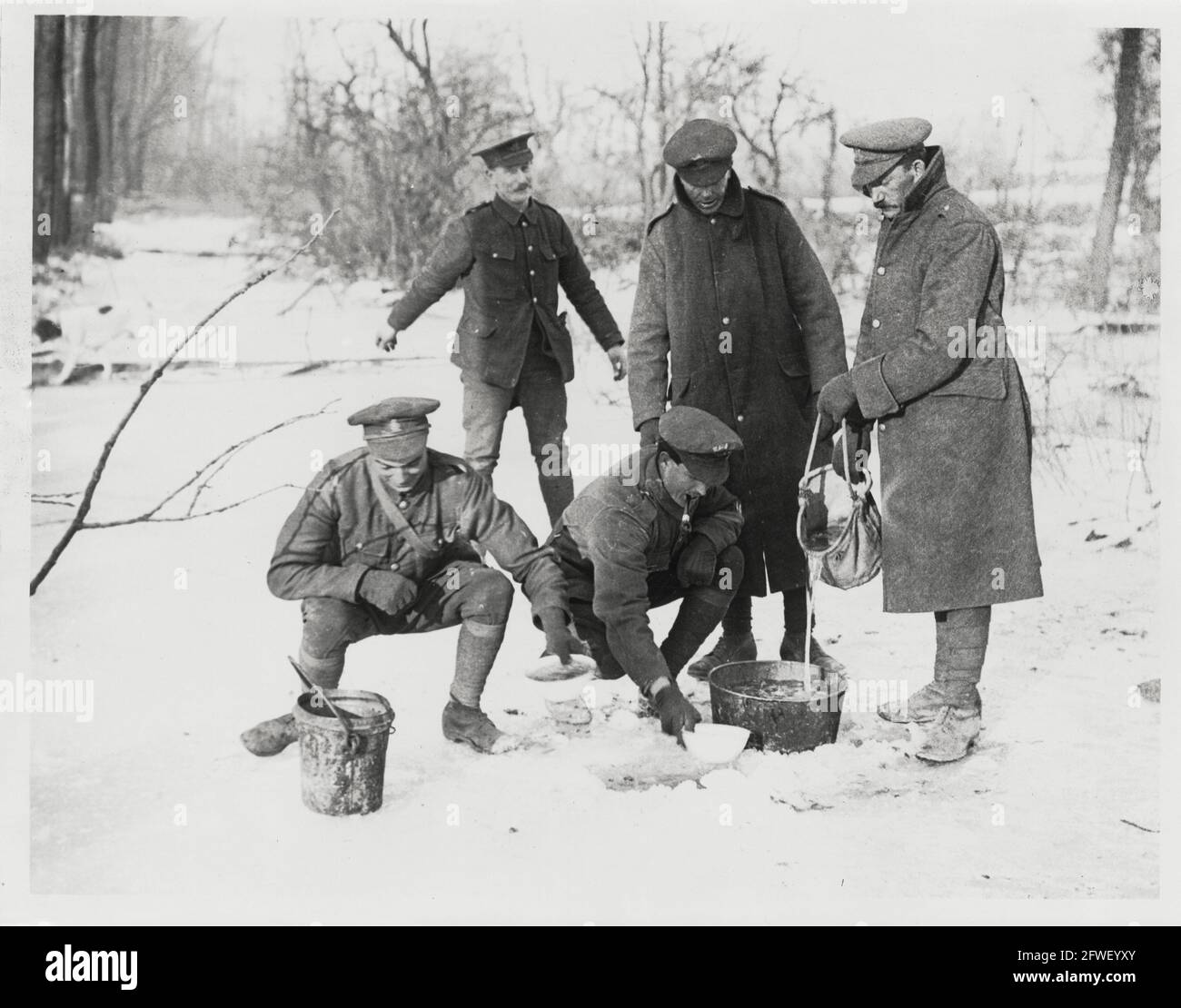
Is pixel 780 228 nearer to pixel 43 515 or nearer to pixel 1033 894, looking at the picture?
pixel 1033 894

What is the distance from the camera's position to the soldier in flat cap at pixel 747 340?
5816 millimetres

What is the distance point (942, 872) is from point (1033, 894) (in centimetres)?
Result: 31

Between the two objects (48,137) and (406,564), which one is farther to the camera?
(48,137)

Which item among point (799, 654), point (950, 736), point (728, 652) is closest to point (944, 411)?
point (950, 736)

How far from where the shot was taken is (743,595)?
6008 mm

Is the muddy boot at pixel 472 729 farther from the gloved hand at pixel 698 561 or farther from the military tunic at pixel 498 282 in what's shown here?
the military tunic at pixel 498 282

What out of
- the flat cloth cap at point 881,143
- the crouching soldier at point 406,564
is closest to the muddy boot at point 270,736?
the crouching soldier at point 406,564

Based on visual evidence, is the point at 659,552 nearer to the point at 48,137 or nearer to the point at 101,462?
the point at 101,462

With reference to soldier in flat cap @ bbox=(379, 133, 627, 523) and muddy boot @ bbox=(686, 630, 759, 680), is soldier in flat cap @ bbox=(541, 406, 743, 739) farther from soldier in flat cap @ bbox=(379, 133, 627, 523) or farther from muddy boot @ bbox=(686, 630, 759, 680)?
soldier in flat cap @ bbox=(379, 133, 627, 523)

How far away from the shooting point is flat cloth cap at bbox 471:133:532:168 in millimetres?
6211

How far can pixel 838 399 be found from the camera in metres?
5.41

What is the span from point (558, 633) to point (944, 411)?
1593 mm

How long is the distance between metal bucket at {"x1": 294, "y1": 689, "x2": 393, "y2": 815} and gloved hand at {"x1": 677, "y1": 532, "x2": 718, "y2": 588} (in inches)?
49.1
